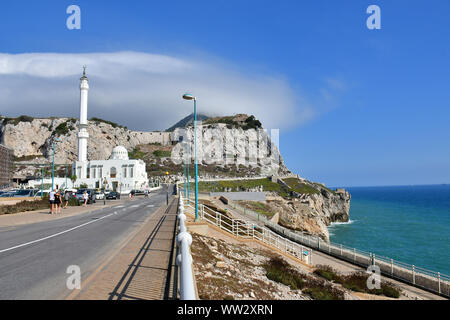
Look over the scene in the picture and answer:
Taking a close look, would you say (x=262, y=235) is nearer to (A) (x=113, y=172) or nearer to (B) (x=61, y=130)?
(A) (x=113, y=172)

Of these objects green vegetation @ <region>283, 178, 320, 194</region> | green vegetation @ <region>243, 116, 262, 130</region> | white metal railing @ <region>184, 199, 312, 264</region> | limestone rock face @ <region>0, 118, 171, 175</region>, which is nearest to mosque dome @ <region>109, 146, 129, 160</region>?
limestone rock face @ <region>0, 118, 171, 175</region>

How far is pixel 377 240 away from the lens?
166 feet

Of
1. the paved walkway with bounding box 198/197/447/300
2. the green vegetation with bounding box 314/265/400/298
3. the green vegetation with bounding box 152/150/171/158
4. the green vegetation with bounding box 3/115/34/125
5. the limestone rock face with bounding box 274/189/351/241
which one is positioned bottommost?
the limestone rock face with bounding box 274/189/351/241

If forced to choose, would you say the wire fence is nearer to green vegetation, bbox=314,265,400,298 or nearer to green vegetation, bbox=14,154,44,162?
green vegetation, bbox=314,265,400,298

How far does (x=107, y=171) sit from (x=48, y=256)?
82731 mm

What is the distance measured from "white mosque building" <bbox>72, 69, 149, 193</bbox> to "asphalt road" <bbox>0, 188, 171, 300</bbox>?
→ 64.2 meters

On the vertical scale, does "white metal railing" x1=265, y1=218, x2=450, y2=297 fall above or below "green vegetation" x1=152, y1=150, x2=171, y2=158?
below

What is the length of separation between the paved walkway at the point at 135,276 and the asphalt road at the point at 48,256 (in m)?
0.47

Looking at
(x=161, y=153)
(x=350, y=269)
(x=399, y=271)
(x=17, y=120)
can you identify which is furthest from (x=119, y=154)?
(x=17, y=120)

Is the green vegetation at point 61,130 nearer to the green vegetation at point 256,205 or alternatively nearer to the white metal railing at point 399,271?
the green vegetation at point 256,205

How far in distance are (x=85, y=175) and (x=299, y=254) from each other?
83425mm

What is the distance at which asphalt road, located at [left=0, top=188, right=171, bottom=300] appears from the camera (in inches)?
256

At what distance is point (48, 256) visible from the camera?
9.55 m
